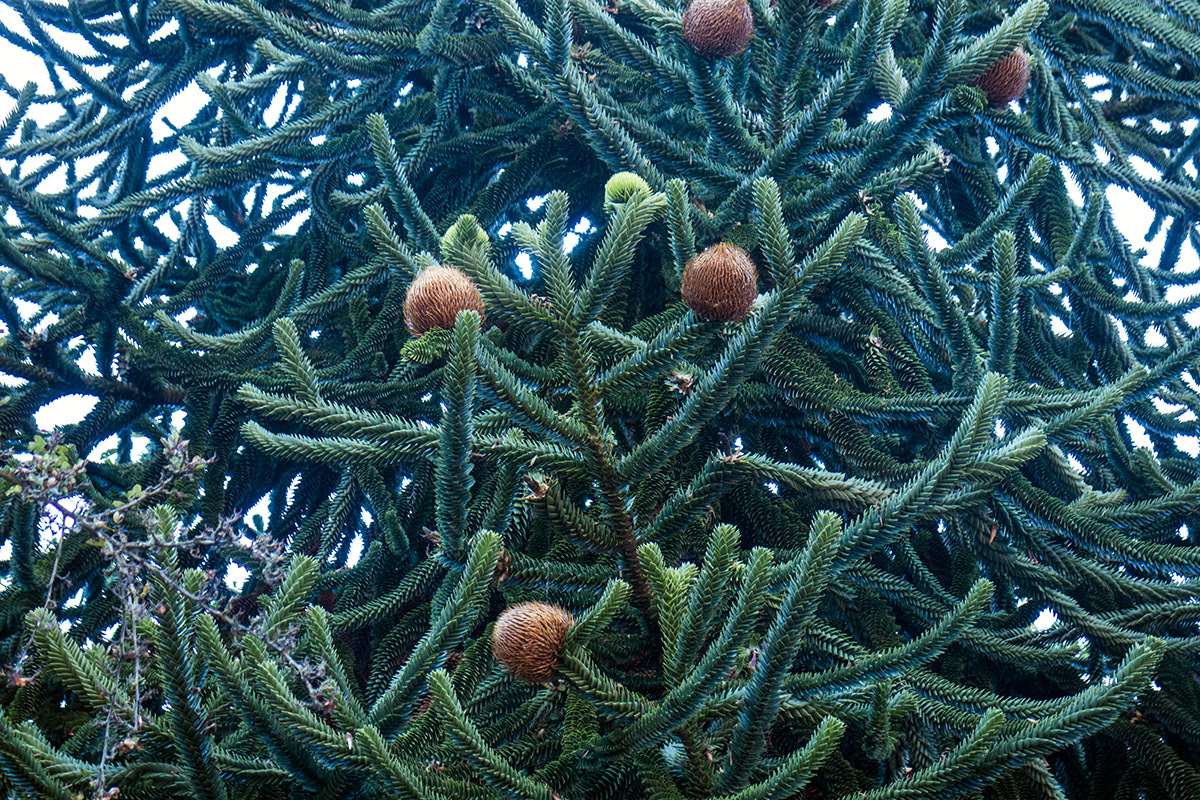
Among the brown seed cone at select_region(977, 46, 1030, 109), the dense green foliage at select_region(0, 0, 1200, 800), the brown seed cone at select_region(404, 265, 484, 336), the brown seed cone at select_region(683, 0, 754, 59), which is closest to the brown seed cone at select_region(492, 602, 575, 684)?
the dense green foliage at select_region(0, 0, 1200, 800)

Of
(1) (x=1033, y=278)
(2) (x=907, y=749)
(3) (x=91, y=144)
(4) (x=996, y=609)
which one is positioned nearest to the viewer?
(2) (x=907, y=749)

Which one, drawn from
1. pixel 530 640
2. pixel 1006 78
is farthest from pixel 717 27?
pixel 530 640

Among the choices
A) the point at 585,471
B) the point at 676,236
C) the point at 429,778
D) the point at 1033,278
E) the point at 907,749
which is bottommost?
the point at 429,778

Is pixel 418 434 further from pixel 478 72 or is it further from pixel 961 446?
pixel 478 72

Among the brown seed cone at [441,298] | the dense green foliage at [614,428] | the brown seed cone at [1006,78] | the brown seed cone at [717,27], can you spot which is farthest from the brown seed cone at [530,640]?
the brown seed cone at [1006,78]

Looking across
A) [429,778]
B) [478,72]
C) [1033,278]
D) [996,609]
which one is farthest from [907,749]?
[478,72]

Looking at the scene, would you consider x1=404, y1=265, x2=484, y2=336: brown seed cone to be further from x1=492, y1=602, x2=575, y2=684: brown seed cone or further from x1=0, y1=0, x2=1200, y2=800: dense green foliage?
x1=492, y1=602, x2=575, y2=684: brown seed cone

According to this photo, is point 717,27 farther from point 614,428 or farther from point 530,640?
point 530,640
